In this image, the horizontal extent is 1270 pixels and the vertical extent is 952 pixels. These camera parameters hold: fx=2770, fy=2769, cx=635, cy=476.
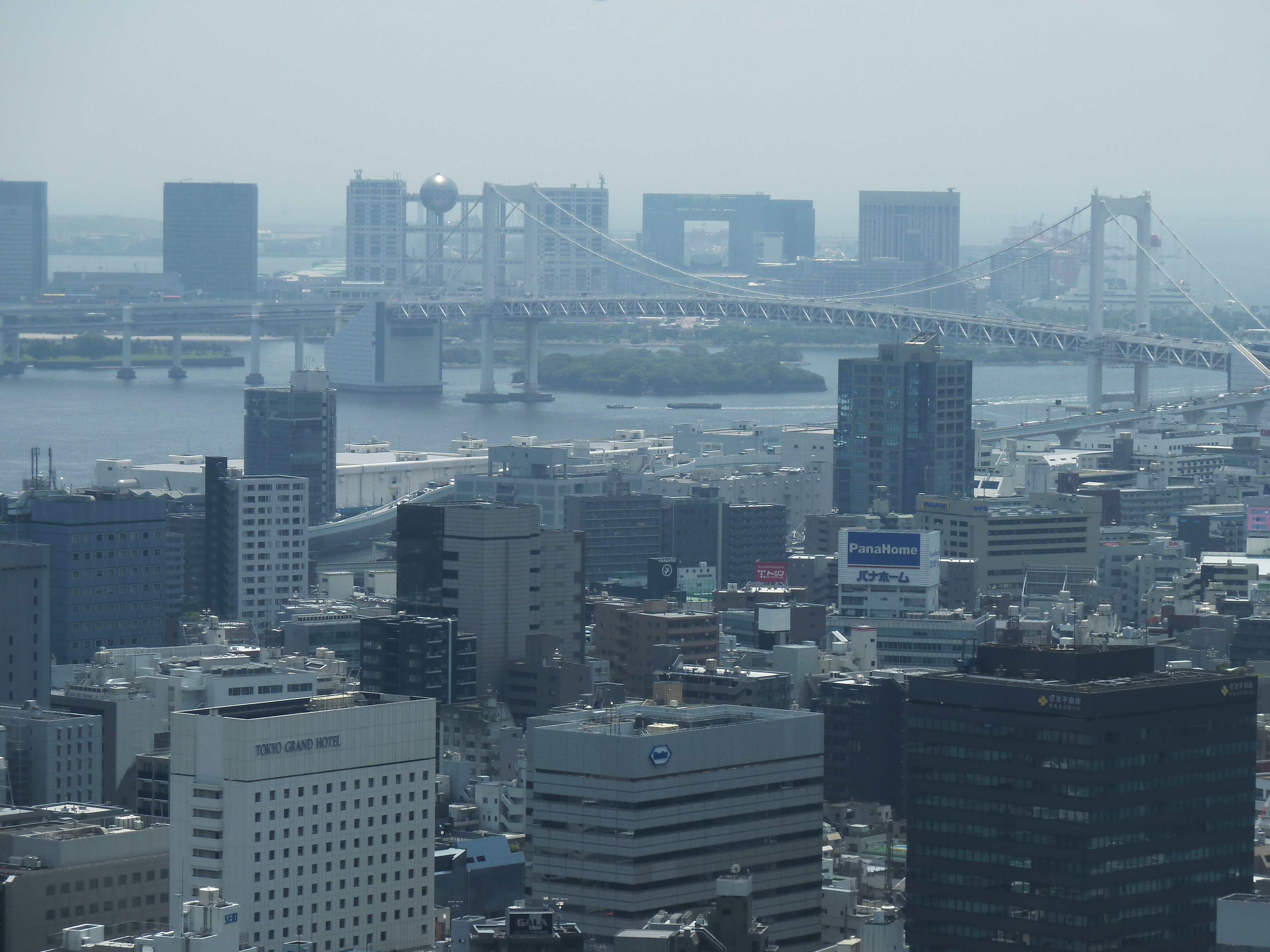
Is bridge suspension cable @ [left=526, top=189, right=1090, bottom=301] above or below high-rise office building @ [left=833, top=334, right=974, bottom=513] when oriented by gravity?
above

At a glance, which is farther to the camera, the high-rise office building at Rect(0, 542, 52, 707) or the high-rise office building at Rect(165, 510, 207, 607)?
the high-rise office building at Rect(165, 510, 207, 607)

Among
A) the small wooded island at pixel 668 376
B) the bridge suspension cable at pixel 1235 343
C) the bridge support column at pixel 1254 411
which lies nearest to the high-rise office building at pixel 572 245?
the small wooded island at pixel 668 376

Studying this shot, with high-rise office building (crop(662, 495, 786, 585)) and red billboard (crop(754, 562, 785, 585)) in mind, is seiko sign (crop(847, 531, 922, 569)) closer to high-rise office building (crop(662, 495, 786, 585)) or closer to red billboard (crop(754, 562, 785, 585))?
red billboard (crop(754, 562, 785, 585))

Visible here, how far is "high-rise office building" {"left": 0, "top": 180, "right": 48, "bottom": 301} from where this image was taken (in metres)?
48.3

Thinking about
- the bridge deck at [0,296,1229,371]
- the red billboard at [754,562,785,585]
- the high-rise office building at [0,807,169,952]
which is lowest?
the high-rise office building at [0,807,169,952]

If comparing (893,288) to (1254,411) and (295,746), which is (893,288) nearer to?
(1254,411)

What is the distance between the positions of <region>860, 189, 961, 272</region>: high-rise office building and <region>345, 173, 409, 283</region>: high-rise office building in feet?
31.9

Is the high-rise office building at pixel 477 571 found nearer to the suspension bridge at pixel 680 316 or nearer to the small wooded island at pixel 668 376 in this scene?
the suspension bridge at pixel 680 316

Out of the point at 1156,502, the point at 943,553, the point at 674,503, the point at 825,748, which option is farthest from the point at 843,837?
the point at 1156,502

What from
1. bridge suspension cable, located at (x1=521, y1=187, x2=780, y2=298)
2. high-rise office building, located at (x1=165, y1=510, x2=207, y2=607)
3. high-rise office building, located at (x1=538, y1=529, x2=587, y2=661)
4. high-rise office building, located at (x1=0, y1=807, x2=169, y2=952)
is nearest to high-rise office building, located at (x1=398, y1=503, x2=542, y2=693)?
high-rise office building, located at (x1=538, y1=529, x2=587, y2=661)

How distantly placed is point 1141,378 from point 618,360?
12583mm

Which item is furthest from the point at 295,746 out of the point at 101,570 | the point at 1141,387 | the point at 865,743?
the point at 1141,387

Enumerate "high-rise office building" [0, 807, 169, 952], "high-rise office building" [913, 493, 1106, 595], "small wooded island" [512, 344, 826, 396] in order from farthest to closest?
"small wooded island" [512, 344, 826, 396] → "high-rise office building" [913, 493, 1106, 595] → "high-rise office building" [0, 807, 169, 952]

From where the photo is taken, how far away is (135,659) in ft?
44.4
